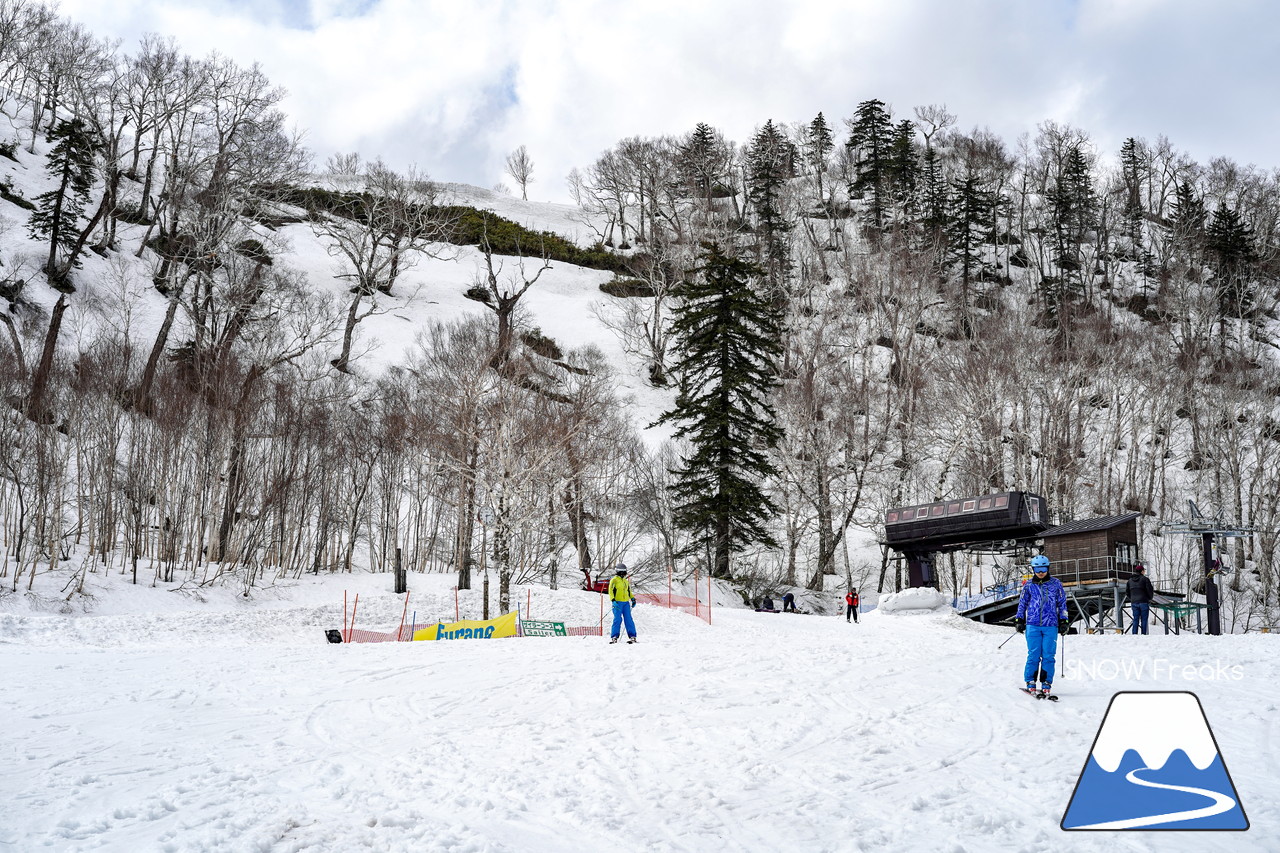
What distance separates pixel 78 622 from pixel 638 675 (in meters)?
14.9

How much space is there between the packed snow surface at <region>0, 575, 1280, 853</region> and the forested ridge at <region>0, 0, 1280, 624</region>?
37.8 ft

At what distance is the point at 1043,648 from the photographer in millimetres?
9414

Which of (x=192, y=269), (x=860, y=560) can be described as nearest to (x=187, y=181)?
(x=192, y=269)

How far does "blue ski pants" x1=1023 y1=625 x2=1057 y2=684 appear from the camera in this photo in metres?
9.38

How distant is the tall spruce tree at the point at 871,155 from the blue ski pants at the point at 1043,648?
58853mm

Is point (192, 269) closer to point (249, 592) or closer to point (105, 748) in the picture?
point (249, 592)

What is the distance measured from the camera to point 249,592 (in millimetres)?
25984

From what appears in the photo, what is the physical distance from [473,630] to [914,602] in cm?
1490

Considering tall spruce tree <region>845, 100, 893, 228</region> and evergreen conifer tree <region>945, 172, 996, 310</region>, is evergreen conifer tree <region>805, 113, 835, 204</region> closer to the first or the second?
tall spruce tree <region>845, 100, 893, 228</region>

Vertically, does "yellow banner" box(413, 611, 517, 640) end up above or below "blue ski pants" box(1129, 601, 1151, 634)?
below

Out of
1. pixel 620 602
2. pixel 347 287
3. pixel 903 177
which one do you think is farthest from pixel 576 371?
pixel 903 177

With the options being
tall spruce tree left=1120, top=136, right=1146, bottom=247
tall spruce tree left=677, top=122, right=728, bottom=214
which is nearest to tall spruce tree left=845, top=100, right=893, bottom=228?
tall spruce tree left=677, top=122, right=728, bottom=214

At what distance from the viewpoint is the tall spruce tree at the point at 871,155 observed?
68000 mm

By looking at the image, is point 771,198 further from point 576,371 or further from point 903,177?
point 576,371
